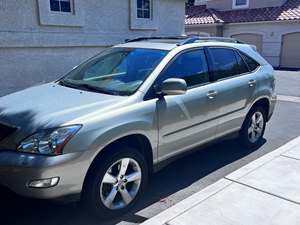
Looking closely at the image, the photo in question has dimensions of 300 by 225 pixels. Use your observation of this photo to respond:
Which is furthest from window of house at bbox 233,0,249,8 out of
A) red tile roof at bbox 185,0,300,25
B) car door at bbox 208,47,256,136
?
car door at bbox 208,47,256,136

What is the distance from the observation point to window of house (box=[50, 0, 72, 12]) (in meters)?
8.09

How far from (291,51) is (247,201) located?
18433mm

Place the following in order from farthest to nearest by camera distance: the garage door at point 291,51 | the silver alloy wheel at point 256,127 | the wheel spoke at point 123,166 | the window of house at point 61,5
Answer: the garage door at point 291,51 → the window of house at point 61,5 → the silver alloy wheel at point 256,127 → the wheel spoke at point 123,166

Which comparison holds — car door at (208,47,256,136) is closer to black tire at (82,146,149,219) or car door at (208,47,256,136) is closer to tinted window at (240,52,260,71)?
tinted window at (240,52,260,71)

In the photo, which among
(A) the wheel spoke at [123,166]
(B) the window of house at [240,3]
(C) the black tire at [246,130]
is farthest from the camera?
(B) the window of house at [240,3]

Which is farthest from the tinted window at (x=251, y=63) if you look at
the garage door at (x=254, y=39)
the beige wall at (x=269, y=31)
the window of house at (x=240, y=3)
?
the window of house at (x=240, y=3)

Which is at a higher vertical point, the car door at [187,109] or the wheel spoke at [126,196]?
the car door at [187,109]

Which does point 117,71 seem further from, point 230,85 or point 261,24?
point 261,24

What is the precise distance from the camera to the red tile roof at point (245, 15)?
1912 cm

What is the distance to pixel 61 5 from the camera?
8.27m

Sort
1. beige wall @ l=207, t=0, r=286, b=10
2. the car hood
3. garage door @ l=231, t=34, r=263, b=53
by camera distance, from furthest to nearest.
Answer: beige wall @ l=207, t=0, r=286, b=10 → garage door @ l=231, t=34, r=263, b=53 → the car hood

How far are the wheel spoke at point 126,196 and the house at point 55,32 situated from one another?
5.68 metres

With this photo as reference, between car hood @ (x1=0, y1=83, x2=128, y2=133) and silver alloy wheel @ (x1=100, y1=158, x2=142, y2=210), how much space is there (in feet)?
2.05

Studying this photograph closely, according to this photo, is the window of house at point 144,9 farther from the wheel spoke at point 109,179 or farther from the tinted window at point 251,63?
the wheel spoke at point 109,179
